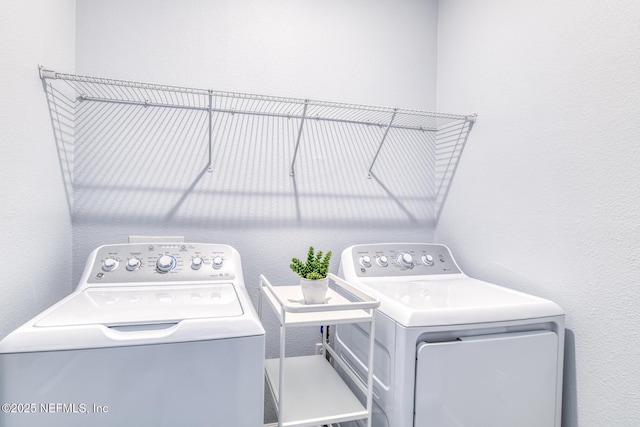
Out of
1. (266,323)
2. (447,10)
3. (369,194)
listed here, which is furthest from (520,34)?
(266,323)

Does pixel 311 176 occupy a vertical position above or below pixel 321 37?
below

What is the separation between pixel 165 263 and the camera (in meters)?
1.42

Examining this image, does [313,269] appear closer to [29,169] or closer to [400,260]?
[400,260]

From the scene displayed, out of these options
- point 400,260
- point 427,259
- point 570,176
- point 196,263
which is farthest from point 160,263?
point 570,176

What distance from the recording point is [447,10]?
2033 mm

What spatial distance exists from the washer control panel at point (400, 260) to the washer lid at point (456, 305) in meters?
0.19

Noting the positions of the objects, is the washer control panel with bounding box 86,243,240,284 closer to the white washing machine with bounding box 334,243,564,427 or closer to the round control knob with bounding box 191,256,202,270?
the round control knob with bounding box 191,256,202,270

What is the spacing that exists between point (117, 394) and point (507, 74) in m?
1.87

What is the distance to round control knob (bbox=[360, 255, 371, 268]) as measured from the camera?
168 centimetres

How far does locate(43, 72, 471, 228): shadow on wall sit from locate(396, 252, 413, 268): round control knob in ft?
1.02

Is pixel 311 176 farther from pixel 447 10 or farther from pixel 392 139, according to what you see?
pixel 447 10

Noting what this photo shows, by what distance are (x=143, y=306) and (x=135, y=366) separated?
23 cm

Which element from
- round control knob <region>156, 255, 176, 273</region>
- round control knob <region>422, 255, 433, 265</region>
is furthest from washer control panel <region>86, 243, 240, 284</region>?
round control knob <region>422, 255, 433, 265</region>

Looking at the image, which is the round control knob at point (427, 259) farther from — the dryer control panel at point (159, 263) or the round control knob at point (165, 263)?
the round control knob at point (165, 263)
